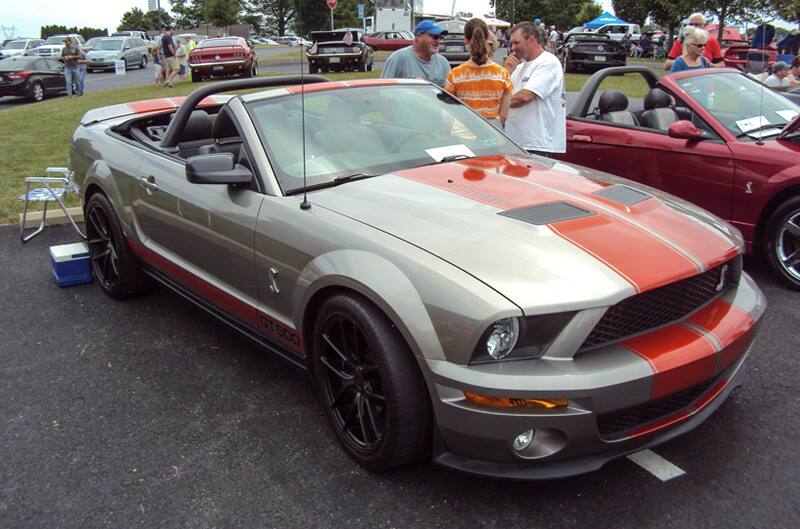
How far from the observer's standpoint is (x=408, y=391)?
2457 millimetres

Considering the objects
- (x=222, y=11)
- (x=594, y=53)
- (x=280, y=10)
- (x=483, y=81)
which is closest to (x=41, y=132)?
(x=280, y=10)

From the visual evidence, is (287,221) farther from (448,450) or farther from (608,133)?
(608,133)

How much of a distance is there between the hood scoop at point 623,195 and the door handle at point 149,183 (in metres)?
2.47

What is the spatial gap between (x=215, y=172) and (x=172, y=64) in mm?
18122

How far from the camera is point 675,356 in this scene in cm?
235

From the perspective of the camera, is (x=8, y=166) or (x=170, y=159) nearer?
(x=170, y=159)

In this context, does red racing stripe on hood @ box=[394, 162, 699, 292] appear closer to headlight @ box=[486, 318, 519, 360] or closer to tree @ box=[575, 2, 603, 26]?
headlight @ box=[486, 318, 519, 360]

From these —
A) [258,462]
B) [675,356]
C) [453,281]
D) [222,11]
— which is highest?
[222,11]

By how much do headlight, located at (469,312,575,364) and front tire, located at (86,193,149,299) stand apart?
3.08 m

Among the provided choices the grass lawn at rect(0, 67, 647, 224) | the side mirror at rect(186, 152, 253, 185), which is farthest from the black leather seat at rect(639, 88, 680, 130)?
the grass lawn at rect(0, 67, 647, 224)

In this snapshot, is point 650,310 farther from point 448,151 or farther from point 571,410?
point 448,151

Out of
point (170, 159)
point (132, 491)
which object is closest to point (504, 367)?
point (132, 491)

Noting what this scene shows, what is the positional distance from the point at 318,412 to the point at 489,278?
4.40 ft

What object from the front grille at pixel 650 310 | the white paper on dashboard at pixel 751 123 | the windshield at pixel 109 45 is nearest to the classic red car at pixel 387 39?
the windshield at pixel 109 45
